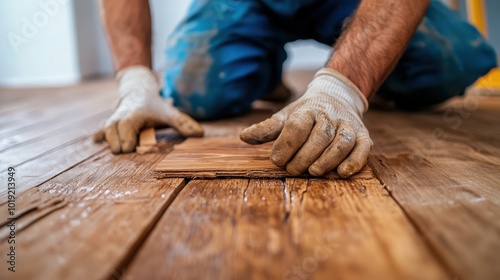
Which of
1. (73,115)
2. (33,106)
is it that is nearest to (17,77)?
(33,106)

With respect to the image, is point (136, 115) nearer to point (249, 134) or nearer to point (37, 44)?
point (249, 134)

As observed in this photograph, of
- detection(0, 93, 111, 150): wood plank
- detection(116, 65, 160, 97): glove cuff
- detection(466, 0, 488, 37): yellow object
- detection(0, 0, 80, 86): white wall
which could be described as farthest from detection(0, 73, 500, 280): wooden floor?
detection(0, 0, 80, 86): white wall

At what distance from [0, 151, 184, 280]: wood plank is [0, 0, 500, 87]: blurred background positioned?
372 cm

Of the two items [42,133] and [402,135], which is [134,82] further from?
[402,135]

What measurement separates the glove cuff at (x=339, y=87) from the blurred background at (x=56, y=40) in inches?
→ 151

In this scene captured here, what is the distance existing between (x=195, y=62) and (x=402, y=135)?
2.65 ft

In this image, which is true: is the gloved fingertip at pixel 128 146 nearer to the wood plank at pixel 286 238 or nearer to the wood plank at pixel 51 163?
the wood plank at pixel 51 163

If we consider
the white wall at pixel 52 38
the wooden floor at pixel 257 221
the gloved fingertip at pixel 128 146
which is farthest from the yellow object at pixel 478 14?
the white wall at pixel 52 38

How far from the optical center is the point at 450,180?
2.83 feet

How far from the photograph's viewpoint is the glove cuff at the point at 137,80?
133 centimetres

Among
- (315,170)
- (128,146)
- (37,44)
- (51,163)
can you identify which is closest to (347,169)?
(315,170)

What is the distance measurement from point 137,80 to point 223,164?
21.9 inches

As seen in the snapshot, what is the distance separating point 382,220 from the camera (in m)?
0.67

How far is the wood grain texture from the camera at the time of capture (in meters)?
0.91
